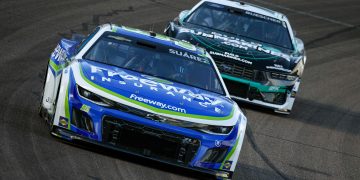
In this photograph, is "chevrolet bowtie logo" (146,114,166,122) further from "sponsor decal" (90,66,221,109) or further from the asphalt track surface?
the asphalt track surface

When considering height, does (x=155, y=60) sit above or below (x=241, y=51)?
above

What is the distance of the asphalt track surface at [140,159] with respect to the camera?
9.02m

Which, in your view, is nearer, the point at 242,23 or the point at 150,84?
the point at 150,84

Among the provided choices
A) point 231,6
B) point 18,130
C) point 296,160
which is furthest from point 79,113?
point 231,6

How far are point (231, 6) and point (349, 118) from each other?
8.89 feet

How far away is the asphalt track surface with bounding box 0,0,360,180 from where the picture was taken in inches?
355

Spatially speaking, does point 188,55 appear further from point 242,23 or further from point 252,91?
point 242,23

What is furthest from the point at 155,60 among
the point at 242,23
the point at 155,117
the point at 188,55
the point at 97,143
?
the point at 242,23

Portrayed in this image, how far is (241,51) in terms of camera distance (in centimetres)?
1422

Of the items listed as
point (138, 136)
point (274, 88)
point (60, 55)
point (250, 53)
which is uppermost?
point (60, 55)

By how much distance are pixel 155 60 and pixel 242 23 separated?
18.0 feet

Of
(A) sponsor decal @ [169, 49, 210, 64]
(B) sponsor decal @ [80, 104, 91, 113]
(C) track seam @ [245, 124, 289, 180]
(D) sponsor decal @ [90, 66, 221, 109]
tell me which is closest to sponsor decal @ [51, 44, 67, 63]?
(D) sponsor decal @ [90, 66, 221, 109]

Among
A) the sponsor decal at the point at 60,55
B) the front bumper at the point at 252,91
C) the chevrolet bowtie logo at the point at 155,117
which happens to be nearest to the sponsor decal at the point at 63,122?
the chevrolet bowtie logo at the point at 155,117

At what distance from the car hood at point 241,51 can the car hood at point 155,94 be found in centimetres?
431
